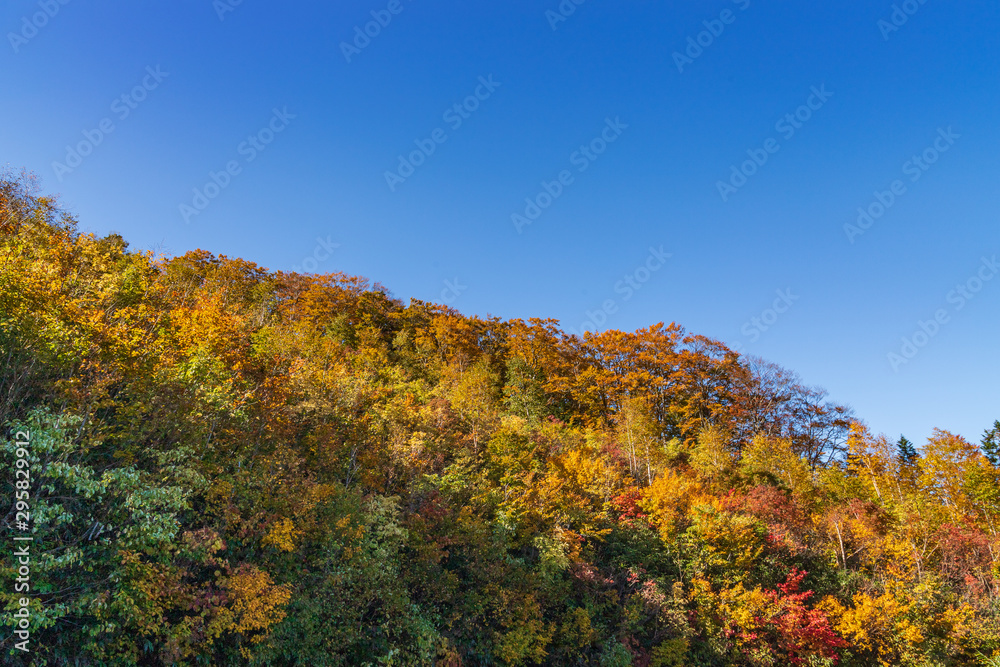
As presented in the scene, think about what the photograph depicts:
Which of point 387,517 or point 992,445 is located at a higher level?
point 992,445

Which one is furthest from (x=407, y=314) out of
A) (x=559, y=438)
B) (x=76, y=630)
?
(x=76, y=630)

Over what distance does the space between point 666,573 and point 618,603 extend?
366cm

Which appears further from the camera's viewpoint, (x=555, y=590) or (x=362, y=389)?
(x=362, y=389)

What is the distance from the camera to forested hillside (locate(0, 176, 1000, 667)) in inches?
432

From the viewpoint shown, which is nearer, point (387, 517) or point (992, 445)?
point (387, 517)

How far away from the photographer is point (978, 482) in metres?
31.2

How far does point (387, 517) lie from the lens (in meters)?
17.6

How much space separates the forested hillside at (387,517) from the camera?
11.0 metres

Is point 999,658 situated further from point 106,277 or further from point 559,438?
point 106,277

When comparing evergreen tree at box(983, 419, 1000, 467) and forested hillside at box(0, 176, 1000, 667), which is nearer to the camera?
forested hillside at box(0, 176, 1000, 667)

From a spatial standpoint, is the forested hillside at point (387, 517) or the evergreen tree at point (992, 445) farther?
the evergreen tree at point (992, 445)

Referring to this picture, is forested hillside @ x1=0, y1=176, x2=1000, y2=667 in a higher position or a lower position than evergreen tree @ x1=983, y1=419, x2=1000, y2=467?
lower

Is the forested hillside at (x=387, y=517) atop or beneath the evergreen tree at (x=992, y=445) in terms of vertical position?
beneath

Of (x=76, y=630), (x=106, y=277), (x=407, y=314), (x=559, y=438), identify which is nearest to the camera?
(x=76, y=630)
